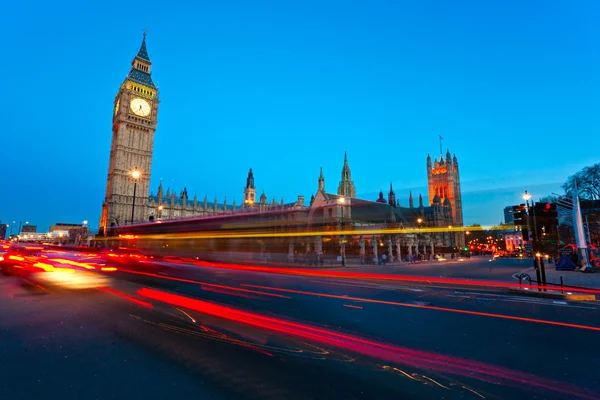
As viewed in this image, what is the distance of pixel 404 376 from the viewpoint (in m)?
4.92

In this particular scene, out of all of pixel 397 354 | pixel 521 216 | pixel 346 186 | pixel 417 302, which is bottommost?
pixel 417 302

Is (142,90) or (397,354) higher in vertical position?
(142,90)

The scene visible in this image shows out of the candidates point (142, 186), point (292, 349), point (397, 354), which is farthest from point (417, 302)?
point (142, 186)

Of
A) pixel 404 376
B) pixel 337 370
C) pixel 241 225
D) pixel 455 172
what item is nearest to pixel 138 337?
pixel 337 370

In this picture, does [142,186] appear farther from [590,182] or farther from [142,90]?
[590,182]

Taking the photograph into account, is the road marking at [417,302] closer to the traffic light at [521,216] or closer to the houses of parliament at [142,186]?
the traffic light at [521,216]

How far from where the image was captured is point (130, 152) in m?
95.9

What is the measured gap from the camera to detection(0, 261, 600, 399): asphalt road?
450 cm

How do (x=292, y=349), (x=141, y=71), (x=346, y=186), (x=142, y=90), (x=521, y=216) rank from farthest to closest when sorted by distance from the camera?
(x=141, y=71) → (x=142, y=90) → (x=346, y=186) → (x=521, y=216) → (x=292, y=349)

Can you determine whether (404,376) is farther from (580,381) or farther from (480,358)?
(580,381)

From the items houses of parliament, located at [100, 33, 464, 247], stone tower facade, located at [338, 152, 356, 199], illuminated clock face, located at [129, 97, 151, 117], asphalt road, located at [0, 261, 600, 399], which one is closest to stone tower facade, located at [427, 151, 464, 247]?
houses of parliament, located at [100, 33, 464, 247]

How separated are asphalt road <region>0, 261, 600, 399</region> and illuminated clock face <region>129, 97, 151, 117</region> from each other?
102775 millimetres

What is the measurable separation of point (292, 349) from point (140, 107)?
112924mm

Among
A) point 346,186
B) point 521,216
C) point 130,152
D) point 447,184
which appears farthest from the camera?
point 447,184
